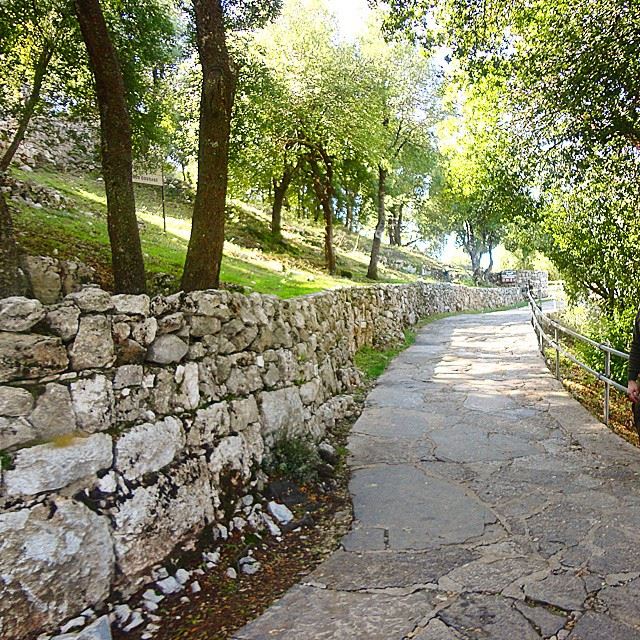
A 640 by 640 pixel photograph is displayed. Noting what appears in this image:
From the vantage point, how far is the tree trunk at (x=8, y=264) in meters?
3.67

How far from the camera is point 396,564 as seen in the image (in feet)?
11.5

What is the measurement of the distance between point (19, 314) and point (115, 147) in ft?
7.34

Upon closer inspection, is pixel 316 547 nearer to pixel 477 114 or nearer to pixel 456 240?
pixel 477 114

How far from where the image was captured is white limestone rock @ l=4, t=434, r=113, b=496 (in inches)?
104

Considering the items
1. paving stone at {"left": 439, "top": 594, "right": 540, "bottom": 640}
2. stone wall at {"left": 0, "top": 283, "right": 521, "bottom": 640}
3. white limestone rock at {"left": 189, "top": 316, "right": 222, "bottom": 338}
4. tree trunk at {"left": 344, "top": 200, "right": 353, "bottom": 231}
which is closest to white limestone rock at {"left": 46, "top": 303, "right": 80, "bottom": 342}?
stone wall at {"left": 0, "top": 283, "right": 521, "bottom": 640}

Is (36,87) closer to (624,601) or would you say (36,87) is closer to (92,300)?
(92,300)

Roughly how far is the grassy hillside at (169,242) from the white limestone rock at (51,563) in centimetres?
267

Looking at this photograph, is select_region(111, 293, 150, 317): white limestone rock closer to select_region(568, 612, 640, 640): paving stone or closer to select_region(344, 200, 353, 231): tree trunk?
select_region(568, 612, 640, 640): paving stone

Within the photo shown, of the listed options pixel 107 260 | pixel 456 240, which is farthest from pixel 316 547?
pixel 456 240

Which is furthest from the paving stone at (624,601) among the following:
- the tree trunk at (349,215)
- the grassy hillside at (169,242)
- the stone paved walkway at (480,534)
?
the tree trunk at (349,215)

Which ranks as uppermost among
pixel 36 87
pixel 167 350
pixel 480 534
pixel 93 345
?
pixel 36 87

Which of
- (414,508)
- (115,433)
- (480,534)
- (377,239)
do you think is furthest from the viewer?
(377,239)

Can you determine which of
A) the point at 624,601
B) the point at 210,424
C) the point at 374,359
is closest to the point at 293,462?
the point at 210,424

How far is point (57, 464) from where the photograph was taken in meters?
2.79
